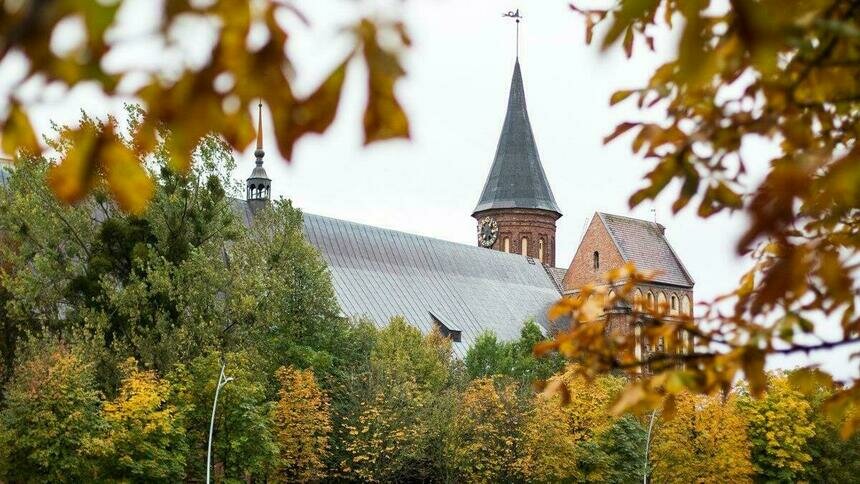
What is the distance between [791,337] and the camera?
3.34 metres

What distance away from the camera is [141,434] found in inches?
1177

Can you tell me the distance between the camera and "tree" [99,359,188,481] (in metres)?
29.8

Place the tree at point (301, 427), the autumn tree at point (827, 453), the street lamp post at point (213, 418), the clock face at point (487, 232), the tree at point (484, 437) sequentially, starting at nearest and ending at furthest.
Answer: the street lamp post at point (213, 418) → the tree at point (301, 427) → the tree at point (484, 437) → the autumn tree at point (827, 453) → the clock face at point (487, 232)

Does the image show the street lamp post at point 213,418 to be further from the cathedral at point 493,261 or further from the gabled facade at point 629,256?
the gabled facade at point 629,256

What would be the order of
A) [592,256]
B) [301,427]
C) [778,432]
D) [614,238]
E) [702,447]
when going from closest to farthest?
[301,427] < [702,447] < [778,432] < [614,238] < [592,256]

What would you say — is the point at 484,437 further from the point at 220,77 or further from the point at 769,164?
the point at 220,77

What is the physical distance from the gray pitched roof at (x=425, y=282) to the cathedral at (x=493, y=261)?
75 millimetres

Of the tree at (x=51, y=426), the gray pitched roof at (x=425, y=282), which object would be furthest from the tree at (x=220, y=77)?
the gray pitched roof at (x=425, y=282)

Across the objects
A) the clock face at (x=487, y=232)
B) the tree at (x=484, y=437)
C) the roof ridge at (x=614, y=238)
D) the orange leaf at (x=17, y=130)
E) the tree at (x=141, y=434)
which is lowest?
the orange leaf at (x=17, y=130)

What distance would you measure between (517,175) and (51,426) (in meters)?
52.5

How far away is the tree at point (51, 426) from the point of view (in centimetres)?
2927

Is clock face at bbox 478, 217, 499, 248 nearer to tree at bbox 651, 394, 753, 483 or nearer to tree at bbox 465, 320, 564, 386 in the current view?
tree at bbox 465, 320, 564, 386

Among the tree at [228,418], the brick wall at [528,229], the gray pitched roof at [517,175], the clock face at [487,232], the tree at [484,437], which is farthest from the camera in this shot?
the gray pitched roof at [517,175]

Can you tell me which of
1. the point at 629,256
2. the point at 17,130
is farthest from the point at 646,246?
the point at 17,130
